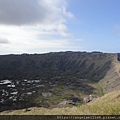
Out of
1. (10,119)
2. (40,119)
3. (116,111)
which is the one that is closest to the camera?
(116,111)

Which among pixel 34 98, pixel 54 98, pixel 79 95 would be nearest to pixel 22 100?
pixel 34 98

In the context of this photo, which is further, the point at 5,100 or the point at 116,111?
the point at 5,100

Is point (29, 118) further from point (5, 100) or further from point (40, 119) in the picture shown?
point (5, 100)

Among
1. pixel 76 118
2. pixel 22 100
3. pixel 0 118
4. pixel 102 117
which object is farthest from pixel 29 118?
pixel 22 100

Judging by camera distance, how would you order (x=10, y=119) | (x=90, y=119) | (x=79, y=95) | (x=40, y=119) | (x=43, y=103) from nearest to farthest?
(x=90, y=119) < (x=40, y=119) < (x=10, y=119) < (x=43, y=103) < (x=79, y=95)

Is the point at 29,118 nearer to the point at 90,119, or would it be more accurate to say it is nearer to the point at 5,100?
the point at 90,119

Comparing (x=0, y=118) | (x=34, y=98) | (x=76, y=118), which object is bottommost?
(x=34, y=98)

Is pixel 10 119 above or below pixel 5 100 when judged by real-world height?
above

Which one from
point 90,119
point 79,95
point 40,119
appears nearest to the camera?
point 90,119

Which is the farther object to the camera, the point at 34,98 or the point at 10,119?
the point at 34,98
